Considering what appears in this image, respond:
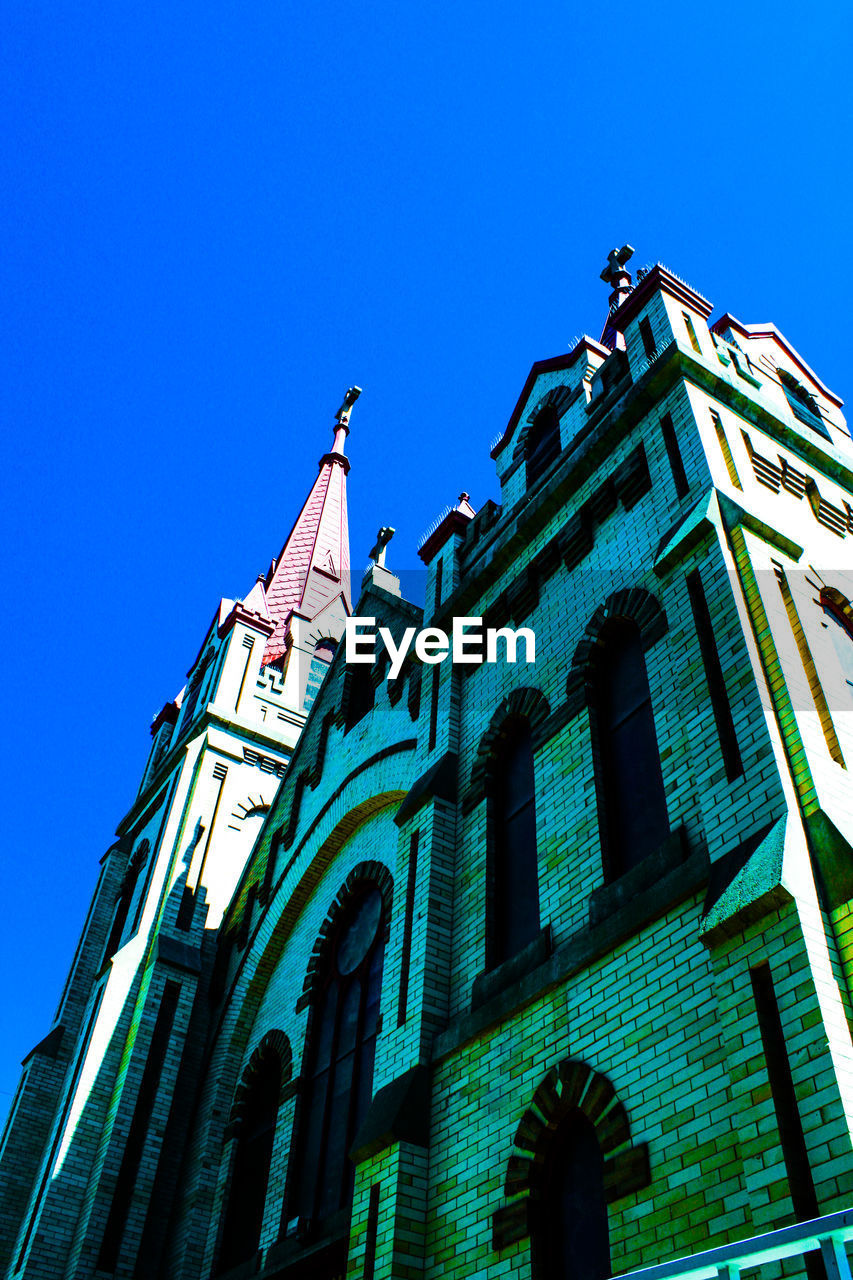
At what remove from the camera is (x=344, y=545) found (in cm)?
3403

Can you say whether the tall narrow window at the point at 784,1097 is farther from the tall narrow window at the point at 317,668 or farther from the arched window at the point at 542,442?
the tall narrow window at the point at 317,668

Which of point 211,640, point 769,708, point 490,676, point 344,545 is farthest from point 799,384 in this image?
point 344,545

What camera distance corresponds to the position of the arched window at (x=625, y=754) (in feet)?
27.7

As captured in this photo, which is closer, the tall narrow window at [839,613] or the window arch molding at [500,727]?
the tall narrow window at [839,613]

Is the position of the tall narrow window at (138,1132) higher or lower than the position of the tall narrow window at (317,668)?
lower

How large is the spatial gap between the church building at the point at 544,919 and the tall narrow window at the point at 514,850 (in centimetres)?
4

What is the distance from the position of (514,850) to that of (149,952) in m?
9.12

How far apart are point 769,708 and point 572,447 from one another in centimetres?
566

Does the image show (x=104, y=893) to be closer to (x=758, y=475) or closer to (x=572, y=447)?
(x=572, y=447)

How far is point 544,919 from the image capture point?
29.1ft

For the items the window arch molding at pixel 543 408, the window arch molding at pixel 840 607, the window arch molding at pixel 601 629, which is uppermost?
the window arch molding at pixel 543 408

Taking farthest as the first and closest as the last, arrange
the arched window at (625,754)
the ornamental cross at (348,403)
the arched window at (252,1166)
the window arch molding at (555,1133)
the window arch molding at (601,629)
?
1. the ornamental cross at (348,403)
2. the arched window at (252,1166)
3. the window arch molding at (601,629)
4. the arched window at (625,754)
5. the window arch molding at (555,1133)

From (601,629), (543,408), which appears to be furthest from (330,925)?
(543,408)

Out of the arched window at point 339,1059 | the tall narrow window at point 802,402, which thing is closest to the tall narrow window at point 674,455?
the tall narrow window at point 802,402
